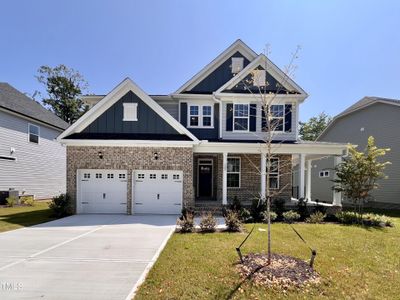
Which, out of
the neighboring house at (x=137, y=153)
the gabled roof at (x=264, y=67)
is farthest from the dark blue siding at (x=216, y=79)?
the neighboring house at (x=137, y=153)

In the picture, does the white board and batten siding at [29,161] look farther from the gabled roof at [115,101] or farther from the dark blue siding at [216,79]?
the dark blue siding at [216,79]

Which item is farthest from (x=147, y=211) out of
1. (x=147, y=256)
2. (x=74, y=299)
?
(x=74, y=299)

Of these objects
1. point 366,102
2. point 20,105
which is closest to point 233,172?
point 366,102

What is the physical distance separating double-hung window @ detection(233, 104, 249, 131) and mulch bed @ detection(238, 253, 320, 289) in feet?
31.4

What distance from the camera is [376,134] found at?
19688 mm

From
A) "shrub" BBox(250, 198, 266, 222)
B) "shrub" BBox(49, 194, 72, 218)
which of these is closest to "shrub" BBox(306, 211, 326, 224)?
"shrub" BBox(250, 198, 266, 222)

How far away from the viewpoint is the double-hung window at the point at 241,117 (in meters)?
15.2

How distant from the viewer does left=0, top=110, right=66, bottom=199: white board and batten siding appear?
16.9 metres

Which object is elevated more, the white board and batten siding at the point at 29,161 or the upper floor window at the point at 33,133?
the upper floor window at the point at 33,133

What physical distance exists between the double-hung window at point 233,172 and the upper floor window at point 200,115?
256cm

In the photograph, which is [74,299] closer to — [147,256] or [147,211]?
[147,256]

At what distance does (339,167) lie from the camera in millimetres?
12875

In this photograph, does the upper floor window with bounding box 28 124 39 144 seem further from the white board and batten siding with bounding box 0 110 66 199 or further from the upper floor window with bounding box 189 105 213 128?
the upper floor window with bounding box 189 105 213 128

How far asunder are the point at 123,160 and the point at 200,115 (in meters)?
5.45
